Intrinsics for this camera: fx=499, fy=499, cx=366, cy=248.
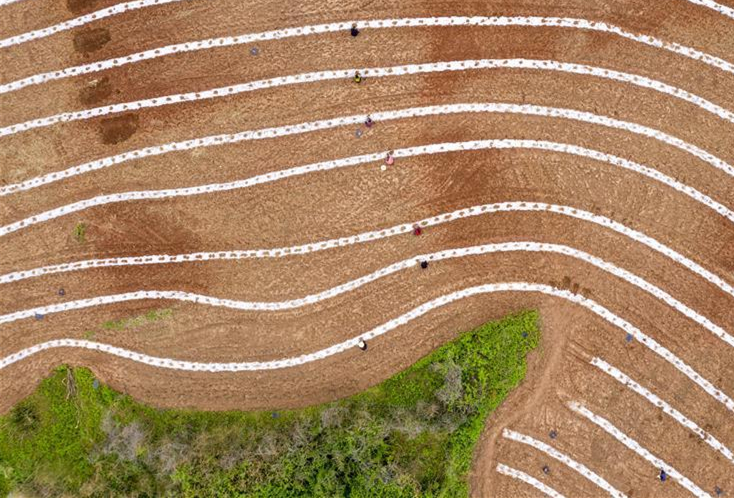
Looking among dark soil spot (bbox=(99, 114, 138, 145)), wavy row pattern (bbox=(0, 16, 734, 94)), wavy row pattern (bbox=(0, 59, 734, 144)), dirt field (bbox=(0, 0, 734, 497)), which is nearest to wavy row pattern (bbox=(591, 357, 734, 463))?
dirt field (bbox=(0, 0, 734, 497))

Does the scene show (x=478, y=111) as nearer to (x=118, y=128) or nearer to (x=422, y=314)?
(x=422, y=314)

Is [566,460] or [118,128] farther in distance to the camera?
[118,128]

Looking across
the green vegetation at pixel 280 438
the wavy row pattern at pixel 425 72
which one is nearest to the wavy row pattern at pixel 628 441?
the green vegetation at pixel 280 438

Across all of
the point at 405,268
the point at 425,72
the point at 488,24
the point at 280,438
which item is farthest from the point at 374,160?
the point at 280,438

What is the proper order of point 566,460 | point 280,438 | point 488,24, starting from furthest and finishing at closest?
point 488,24 < point 566,460 < point 280,438

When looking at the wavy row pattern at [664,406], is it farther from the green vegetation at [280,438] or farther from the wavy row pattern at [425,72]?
the wavy row pattern at [425,72]

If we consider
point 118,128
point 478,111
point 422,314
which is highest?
point 478,111

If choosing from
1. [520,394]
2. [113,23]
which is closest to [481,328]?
[520,394]
